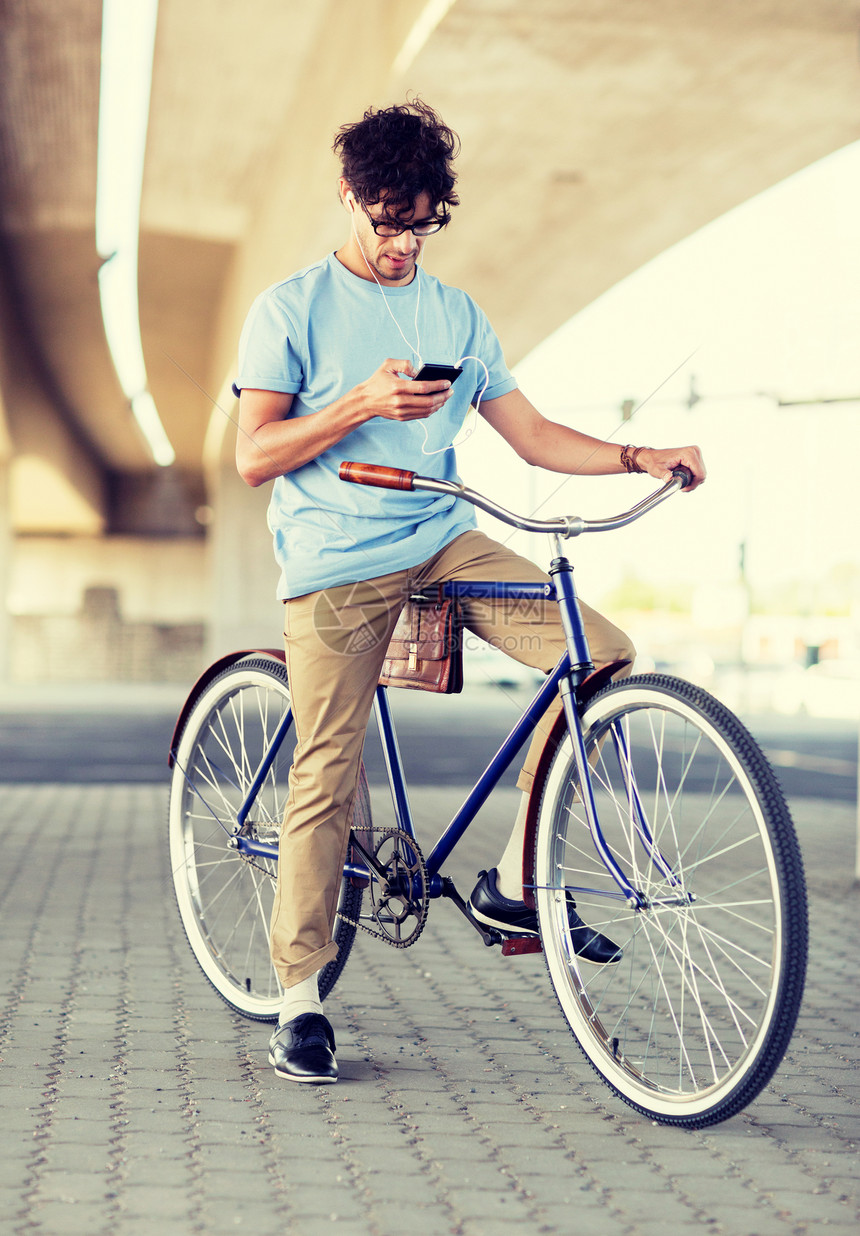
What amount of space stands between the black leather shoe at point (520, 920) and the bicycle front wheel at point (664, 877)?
43 mm

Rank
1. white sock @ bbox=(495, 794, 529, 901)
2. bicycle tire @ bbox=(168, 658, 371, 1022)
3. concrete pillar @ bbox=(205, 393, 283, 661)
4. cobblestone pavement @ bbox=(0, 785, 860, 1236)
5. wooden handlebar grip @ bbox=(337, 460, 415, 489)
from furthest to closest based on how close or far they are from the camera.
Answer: concrete pillar @ bbox=(205, 393, 283, 661) < bicycle tire @ bbox=(168, 658, 371, 1022) < white sock @ bbox=(495, 794, 529, 901) < wooden handlebar grip @ bbox=(337, 460, 415, 489) < cobblestone pavement @ bbox=(0, 785, 860, 1236)

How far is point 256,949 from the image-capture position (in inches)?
152

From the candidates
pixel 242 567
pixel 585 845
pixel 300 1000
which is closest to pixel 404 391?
pixel 585 845

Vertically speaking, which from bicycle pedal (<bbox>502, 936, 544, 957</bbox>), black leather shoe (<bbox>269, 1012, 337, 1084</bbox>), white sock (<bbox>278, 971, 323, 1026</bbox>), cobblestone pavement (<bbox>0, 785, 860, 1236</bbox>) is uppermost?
bicycle pedal (<bbox>502, 936, 544, 957</bbox>)

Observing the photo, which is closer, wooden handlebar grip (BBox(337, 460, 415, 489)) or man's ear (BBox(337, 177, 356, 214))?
wooden handlebar grip (BBox(337, 460, 415, 489))

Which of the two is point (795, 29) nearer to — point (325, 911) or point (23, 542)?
point (325, 911)

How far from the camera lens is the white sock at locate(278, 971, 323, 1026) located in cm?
300

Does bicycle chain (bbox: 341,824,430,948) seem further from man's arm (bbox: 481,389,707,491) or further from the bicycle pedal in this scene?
man's arm (bbox: 481,389,707,491)

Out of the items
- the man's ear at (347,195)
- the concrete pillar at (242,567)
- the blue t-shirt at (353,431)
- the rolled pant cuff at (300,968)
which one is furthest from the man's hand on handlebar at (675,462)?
the concrete pillar at (242,567)

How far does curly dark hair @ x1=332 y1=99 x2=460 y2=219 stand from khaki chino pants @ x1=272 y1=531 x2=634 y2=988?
0.80 metres

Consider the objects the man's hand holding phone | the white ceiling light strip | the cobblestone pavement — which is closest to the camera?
the cobblestone pavement

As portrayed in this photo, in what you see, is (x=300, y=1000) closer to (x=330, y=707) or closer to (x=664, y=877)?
(x=330, y=707)

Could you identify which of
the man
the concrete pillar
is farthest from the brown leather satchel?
the concrete pillar

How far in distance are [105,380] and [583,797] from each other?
30.2m
